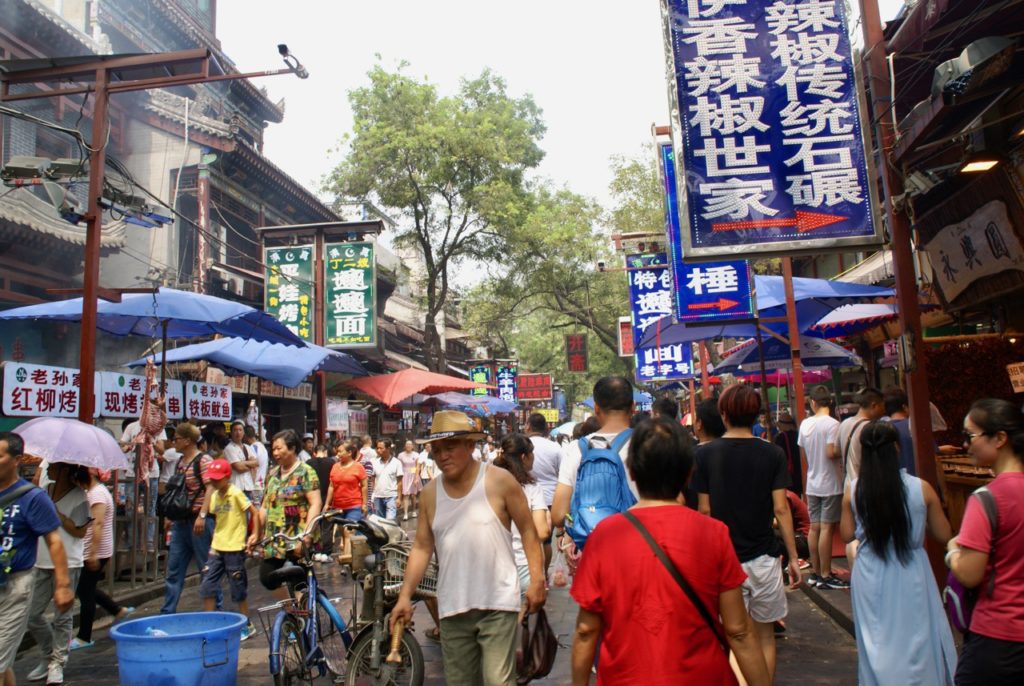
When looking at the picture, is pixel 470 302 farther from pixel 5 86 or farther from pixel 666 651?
pixel 666 651

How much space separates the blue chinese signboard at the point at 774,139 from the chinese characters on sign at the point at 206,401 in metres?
8.64

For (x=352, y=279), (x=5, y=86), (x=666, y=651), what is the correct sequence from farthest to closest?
(x=352, y=279), (x=5, y=86), (x=666, y=651)

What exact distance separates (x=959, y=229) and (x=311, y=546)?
7181 mm

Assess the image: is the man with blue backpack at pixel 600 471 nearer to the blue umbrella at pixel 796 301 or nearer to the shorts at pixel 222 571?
the shorts at pixel 222 571

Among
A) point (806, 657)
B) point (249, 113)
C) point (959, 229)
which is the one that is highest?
point (249, 113)

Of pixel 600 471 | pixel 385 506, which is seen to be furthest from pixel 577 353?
pixel 600 471

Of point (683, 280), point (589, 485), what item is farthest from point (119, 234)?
point (589, 485)

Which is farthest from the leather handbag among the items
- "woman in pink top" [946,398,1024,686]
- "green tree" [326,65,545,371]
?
"green tree" [326,65,545,371]

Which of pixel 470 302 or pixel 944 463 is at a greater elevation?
pixel 470 302

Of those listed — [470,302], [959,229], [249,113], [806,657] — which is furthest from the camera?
[470,302]

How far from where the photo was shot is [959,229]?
8383 mm

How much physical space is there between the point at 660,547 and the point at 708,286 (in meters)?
9.18

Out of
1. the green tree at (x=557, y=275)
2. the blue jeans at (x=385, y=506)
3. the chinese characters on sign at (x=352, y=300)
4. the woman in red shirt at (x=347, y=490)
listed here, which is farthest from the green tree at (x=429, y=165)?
the woman in red shirt at (x=347, y=490)

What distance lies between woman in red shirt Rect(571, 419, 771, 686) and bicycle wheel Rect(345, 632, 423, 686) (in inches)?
98.1
